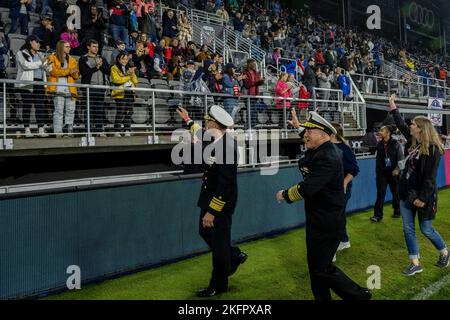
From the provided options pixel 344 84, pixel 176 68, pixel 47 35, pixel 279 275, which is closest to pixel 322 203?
pixel 279 275

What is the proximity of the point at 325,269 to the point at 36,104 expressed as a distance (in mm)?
5769

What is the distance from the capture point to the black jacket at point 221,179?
438 centimetres

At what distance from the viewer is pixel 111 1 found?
1181 cm

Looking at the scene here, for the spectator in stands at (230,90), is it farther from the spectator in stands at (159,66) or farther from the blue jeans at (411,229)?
the blue jeans at (411,229)

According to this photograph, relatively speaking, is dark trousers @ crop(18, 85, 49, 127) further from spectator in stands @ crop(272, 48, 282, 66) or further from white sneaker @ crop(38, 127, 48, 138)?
spectator in stands @ crop(272, 48, 282, 66)

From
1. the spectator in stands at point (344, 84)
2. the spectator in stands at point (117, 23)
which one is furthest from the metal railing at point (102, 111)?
the spectator in stands at point (344, 84)

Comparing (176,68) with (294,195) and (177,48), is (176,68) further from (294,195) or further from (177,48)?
(294,195)

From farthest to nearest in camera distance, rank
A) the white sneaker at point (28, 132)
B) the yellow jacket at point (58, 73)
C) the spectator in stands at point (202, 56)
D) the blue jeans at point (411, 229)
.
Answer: the spectator in stands at point (202, 56) → the yellow jacket at point (58, 73) → the white sneaker at point (28, 132) → the blue jeans at point (411, 229)

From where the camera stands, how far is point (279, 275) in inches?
218

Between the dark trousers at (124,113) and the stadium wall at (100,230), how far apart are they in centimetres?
278

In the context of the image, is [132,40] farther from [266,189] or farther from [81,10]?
[266,189]

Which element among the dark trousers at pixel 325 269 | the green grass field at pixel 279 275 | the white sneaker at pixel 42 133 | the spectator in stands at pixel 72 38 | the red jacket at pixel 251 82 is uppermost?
the spectator in stands at pixel 72 38

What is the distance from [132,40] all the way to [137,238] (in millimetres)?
7431

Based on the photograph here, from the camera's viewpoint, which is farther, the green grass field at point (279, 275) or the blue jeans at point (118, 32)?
the blue jeans at point (118, 32)
